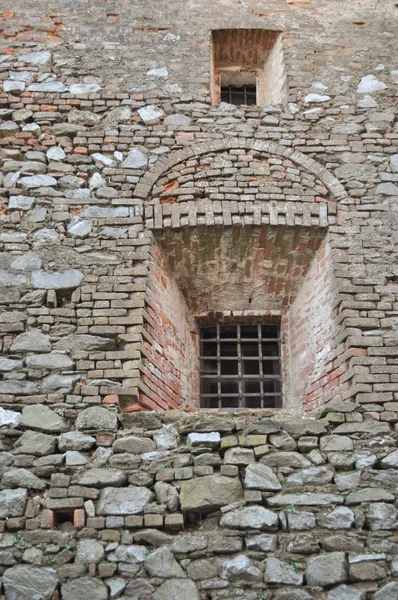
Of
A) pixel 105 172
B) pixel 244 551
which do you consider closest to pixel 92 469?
pixel 244 551

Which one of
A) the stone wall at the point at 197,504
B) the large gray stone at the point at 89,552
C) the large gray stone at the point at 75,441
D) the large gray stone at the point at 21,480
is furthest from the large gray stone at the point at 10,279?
the large gray stone at the point at 89,552

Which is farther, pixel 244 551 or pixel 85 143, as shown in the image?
pixel 85 143

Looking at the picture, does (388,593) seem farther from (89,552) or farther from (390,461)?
(89,552)

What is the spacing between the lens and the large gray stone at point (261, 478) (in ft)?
12.7

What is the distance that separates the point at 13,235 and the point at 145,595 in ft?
9.11

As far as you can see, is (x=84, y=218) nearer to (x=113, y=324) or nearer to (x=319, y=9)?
(x=113, y=324)

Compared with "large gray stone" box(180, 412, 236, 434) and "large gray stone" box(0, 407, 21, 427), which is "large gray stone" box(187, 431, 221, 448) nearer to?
"large gray stone" box(180, 412, 236, 434)

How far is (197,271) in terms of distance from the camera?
17.7 ft

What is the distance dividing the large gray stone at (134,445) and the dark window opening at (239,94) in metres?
3.71

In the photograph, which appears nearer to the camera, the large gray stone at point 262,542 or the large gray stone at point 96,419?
the large gray stone at point 262,542

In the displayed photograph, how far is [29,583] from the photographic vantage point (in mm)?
3559

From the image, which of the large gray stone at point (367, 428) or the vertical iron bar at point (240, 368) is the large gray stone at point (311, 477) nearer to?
the large gray stone at point (367, 428)

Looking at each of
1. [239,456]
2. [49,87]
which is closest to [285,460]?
[239,456]

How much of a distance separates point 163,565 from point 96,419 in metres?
1.02
